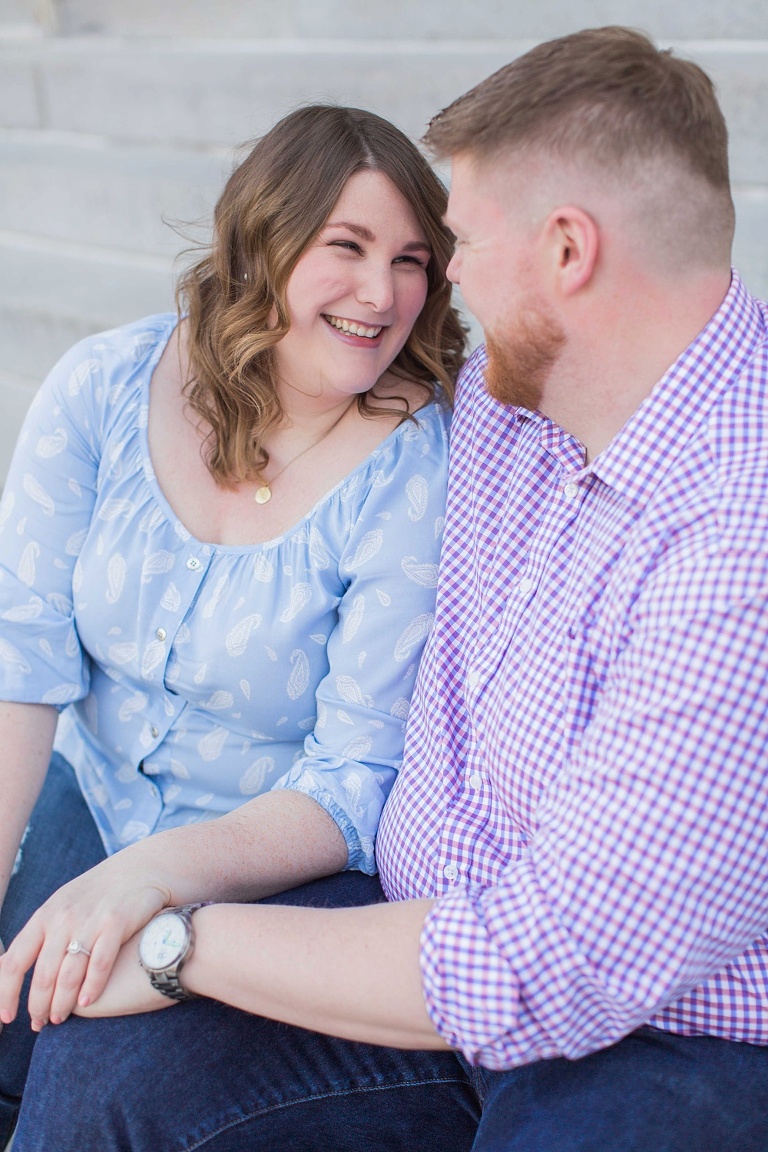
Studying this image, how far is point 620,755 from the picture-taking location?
3.47 ft

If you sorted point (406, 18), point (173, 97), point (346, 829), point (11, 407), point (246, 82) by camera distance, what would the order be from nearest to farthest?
1. point (346, 829)
2. point (406, 18)
3. point (246, 82)
4. point (173, 97)
5. point (11, 407)

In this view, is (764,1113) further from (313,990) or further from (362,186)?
(362,186)

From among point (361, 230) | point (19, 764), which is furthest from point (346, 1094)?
point (361, 230)

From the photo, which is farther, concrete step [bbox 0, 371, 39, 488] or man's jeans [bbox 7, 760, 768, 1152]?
concrete step [bbox 0, 371, 39, 488]

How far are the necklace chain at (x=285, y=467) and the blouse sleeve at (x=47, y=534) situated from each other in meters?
0.26

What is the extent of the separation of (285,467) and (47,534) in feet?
1.21

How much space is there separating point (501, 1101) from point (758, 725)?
1.74ft

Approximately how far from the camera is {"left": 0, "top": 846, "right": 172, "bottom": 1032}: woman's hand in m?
1.26

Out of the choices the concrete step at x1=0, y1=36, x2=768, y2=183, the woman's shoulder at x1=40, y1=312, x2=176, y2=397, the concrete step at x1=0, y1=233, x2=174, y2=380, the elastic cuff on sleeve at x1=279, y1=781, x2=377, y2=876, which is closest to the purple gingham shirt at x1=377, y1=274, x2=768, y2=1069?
the elastic cuff on sleeve at x1=279, y1=781, x2=377, y2=876

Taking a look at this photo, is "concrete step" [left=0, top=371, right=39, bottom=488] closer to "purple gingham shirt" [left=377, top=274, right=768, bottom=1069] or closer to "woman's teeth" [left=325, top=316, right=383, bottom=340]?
"woman's teeth" [left=325, top=316, right=383, bottom=340]

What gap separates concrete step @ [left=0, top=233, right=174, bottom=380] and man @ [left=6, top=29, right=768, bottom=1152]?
7.47 ft

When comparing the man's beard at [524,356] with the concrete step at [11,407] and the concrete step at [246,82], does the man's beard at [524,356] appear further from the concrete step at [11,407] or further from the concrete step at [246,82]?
the concrete step at [11,407]

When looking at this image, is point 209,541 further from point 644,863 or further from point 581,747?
point 644,863

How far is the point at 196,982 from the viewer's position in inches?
48.6
